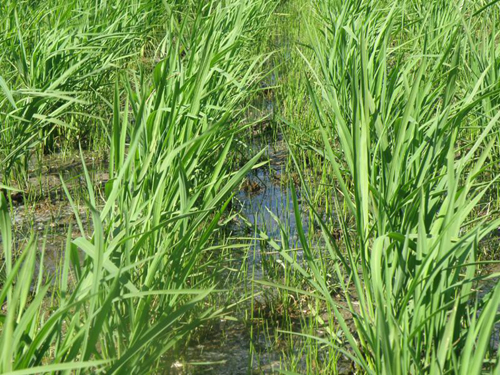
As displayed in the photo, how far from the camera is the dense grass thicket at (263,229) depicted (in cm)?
145

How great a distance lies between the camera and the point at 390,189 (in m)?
1.87

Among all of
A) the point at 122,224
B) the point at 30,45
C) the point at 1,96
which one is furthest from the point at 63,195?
the point at 122,224

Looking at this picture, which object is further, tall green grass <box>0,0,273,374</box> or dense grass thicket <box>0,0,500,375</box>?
dense grass thicket <box>0,0,500,375</box>

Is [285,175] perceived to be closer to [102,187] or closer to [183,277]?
[102,187]

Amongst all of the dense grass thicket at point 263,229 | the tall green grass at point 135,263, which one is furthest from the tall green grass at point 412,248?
the tall green grass at point 135,263

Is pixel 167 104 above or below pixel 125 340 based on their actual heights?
above

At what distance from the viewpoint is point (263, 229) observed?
2.92m

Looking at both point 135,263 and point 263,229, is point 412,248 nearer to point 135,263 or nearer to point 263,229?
point 135,263

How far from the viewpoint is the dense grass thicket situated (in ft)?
4.76

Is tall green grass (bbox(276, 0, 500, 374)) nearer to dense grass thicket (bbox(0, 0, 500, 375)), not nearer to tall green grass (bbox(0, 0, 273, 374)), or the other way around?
dense grass thicket (bbox(0, 0, 500, 375))

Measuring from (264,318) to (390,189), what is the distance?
0.78 metres

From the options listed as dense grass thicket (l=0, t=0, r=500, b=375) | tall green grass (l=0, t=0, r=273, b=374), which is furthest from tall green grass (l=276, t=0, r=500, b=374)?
tall green grass (l=0, t=0, r=273, b=374)

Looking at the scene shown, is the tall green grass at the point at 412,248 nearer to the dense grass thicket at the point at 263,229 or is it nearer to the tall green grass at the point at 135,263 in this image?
the dense grass thicket at the point at 263,229

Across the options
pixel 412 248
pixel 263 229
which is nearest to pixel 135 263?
pixel 412 248
